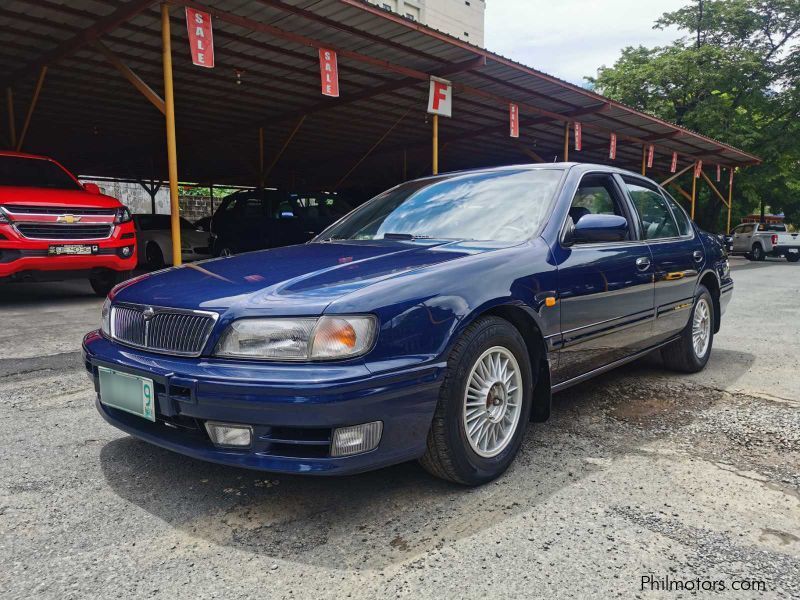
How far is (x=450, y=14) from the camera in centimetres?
3522

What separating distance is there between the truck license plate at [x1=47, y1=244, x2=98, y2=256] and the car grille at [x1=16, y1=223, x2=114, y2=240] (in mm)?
95

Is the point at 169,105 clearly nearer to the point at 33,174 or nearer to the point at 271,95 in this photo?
the point at 33,174

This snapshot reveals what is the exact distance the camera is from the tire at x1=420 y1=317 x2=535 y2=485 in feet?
7.62

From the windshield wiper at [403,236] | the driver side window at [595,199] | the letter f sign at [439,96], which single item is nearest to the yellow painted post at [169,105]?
the letter f sign at [439,96]

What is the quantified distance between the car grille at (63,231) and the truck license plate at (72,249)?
0.10m

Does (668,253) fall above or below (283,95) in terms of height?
below

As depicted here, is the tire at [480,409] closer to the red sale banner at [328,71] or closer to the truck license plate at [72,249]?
the truck license plate at [72,249]

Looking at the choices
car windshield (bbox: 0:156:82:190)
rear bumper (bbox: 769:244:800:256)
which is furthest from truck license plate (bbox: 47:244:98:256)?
rear bumper (bbox: 769:244:800:256)

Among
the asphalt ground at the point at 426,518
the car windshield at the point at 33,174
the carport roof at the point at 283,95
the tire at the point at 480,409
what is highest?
the carport roof at the point at 283,95

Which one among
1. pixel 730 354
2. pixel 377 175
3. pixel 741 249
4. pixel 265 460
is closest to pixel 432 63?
pixel 730 354

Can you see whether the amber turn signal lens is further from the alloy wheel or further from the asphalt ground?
the asphalt ground

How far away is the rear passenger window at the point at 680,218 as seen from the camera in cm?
441

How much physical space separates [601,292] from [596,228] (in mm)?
384

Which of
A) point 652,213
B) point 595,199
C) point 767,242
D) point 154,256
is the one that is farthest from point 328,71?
point 767,242
